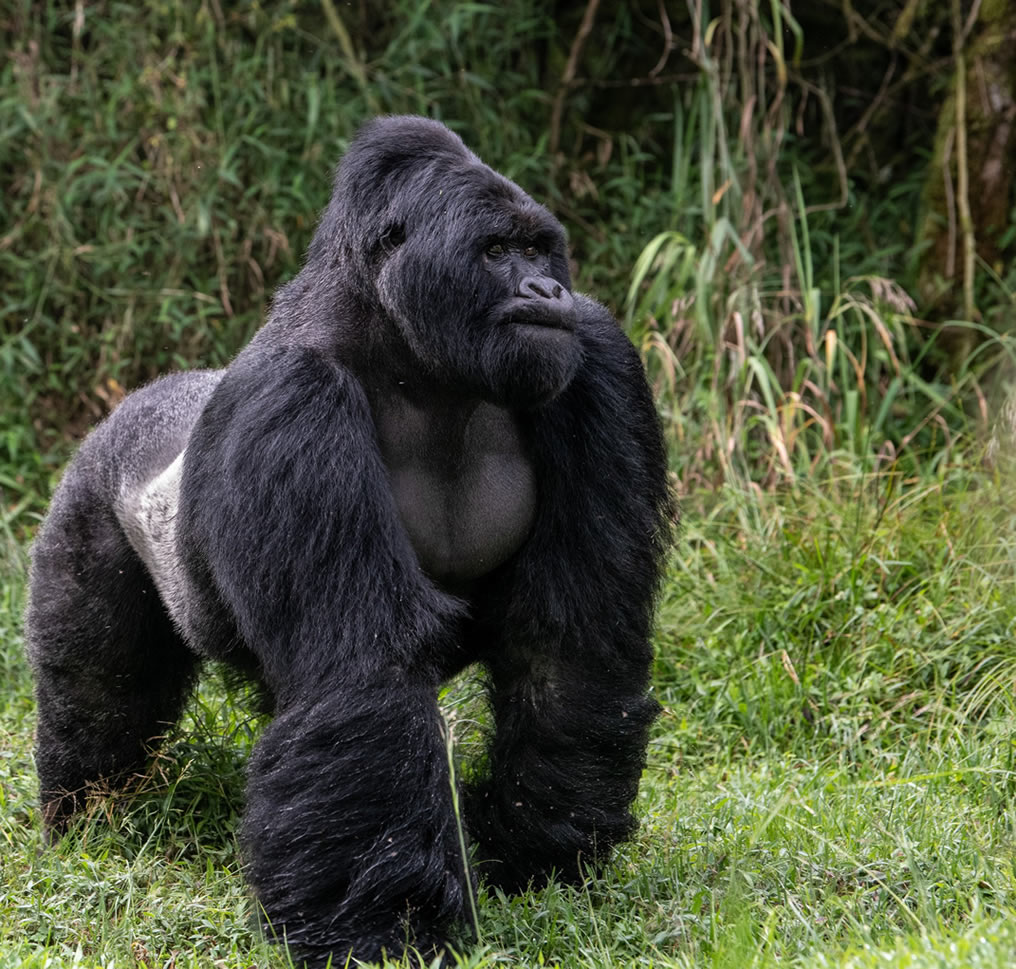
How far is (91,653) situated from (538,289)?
5.28 feet

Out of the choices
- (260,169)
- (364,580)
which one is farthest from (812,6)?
(364,580)

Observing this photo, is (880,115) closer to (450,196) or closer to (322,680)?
(450,196)

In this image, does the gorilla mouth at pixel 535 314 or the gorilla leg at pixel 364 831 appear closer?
the gorilla leg at pixel 364 831

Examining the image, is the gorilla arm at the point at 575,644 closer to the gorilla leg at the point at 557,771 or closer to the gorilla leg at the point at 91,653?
the gorilla leg at the point at 557,771

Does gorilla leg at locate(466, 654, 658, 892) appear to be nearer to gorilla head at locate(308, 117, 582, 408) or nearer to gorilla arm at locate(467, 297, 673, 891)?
gorilla arm at locate(467, 297, 673, 891)

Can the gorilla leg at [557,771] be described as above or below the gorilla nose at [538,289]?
below

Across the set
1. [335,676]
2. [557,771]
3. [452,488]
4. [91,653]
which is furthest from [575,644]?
[91,653]

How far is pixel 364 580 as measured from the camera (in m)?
2.88

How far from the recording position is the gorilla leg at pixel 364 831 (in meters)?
2.82

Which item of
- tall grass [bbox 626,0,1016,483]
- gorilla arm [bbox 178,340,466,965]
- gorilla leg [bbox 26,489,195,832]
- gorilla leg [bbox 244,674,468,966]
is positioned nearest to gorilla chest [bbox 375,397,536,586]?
gorilla arm [bbox 178,340,466,965]

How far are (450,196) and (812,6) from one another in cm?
455

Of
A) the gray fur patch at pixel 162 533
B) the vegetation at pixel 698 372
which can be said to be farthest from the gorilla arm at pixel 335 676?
the gray fur patch at pixel 162 533

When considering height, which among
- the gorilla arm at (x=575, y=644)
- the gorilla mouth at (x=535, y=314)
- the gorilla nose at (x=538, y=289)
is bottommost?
the gorilla arm at (x=575, y=644)

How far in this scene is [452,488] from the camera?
3.31m
